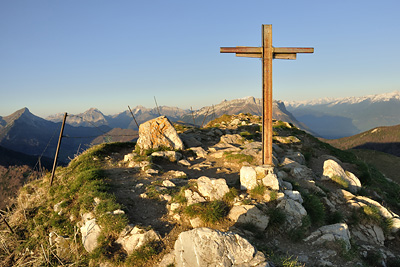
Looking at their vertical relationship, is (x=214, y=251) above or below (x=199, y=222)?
above

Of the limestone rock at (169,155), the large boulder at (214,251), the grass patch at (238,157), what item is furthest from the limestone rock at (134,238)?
the grass patch at (238,157)

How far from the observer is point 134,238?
7855mm

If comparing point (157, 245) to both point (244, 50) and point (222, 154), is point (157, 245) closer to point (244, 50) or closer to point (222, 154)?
point (244, 50)

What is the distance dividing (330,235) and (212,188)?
503 cm

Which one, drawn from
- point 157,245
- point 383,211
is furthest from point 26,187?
point 383,211

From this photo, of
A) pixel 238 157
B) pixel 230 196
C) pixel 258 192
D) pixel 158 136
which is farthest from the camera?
pixel 158 136

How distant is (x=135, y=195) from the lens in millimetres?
11305

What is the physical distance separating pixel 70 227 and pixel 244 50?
12.2 m

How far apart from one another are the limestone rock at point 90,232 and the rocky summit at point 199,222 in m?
0.04

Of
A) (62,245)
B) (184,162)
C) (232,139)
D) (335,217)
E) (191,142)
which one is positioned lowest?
(62,245)

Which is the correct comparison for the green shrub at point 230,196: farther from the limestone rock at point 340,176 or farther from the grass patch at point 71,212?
the limestone rock at point 340,176

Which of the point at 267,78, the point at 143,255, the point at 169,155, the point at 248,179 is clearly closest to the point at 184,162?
the point at 169,155

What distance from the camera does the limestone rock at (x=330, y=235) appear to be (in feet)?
27.7

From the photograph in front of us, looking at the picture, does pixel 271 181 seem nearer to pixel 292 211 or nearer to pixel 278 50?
pixel 292 211
